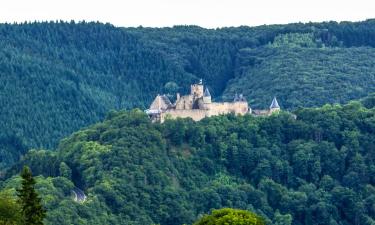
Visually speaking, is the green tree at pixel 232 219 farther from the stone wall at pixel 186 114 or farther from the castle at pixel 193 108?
the castle at pixel 193 108

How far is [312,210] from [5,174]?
91.0 ft

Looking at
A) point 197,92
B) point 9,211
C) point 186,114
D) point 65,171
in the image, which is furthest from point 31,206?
point 197,92

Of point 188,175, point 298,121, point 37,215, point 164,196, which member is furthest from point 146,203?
point 37,215

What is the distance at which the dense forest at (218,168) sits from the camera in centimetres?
14112

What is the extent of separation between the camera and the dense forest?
141125mm

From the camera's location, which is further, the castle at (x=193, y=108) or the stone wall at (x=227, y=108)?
the stone wall at (x=227, y=108)

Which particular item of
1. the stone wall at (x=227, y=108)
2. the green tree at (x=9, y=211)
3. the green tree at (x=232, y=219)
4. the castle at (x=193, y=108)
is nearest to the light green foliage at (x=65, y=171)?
the castle at (x=193, y=108)

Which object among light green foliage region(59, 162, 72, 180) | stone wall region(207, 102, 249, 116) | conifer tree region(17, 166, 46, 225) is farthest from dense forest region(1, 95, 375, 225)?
conifer tree region(17, 166, 46, 225)

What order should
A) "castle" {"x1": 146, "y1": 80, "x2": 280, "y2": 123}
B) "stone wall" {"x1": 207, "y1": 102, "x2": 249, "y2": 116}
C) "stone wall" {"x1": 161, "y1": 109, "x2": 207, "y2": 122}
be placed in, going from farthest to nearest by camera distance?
1. "stone wall" {"x1": 207, "y1": 102, "x2": 249, "y2": 116}
2. "castle" {"x1": 146, "y1": 80, "x2": 280, "y2": 123}
3. "stone wall" {"x1": 161, "y1": 109, "x2": 207, "y2": 122}

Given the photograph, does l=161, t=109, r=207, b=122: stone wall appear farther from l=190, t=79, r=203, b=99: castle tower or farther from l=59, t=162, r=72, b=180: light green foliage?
l=59, t=162, r=72, b=180: light green foliage

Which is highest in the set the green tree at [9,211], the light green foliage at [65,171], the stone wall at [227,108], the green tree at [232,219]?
the green tree at [9,211]

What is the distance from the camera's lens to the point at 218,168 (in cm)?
15938

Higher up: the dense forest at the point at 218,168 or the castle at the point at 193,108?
the castle at the point at 193,108

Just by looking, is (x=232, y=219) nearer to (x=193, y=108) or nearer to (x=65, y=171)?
(x=65, y=171)
